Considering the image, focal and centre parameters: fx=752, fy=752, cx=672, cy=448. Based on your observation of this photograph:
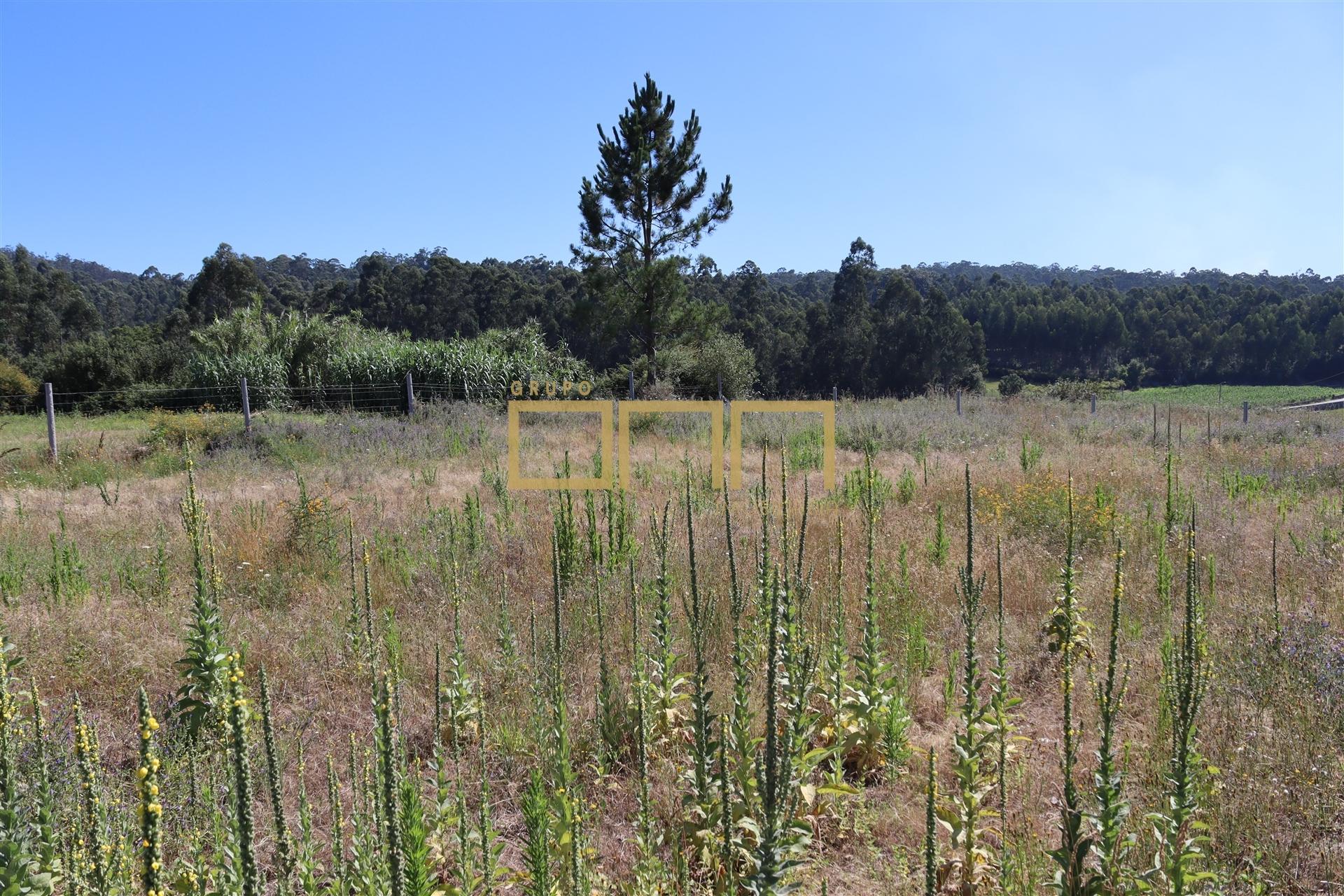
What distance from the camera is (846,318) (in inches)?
1772

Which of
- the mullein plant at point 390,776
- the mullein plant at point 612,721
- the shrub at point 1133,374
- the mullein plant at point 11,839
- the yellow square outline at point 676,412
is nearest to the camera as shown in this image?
the mullein plant at point 390,776

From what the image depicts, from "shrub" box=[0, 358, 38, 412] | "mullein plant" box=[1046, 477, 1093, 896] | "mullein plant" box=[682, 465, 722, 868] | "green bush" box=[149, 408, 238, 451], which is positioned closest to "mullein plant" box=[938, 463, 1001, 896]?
"mullein plant" box=[1046, 477, 1093, 896]

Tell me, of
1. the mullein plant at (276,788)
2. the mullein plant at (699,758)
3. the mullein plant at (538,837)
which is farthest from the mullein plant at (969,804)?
the mullein plant at (276,788)

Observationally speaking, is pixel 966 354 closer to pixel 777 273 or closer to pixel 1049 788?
pixel 1049 788

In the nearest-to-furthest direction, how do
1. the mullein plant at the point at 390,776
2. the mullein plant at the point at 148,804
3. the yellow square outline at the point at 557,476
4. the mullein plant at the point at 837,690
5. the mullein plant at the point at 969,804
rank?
the mullein plant at the point at 148,804 < the mullein plant at the point at 390,776 < the mullein plant at the point at 969,804 < the mullein plant at the point at 837,690 < the yellow square outline at the point at 557,476

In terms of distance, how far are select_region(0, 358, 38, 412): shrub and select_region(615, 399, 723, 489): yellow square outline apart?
17.3 meters

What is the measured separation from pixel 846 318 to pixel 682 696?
44115 mm

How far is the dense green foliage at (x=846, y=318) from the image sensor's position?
41875 mm

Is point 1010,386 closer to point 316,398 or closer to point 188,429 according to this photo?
point 316,398

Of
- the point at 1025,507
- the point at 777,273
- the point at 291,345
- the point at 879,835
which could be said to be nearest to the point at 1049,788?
the point at 879,835

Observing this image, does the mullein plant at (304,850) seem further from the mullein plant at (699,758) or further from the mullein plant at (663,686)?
the mullein plant at (663,686)

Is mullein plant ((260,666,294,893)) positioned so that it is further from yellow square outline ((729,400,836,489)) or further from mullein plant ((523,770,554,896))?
yellow square outline ((729,400,836,489))

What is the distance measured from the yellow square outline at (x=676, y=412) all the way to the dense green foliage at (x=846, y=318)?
16827mm

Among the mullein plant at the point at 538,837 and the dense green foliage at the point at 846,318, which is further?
the dense green foliage at the point at 846,318
